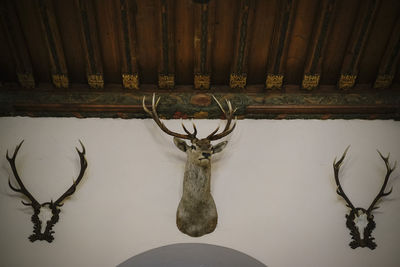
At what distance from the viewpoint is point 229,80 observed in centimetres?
377

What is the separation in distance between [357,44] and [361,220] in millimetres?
1844

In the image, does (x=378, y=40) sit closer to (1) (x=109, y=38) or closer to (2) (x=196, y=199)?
(2) (x=196, y=199)

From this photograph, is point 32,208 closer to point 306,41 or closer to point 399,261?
point 306,41

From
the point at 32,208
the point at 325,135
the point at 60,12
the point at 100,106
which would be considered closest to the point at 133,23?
the point at 60,12

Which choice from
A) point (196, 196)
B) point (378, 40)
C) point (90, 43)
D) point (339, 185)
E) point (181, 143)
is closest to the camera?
point (196, 196)

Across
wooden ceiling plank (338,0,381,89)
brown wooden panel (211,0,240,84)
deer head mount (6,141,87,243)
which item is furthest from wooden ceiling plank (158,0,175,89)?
wooden ceiling plank (338,0,381,89)

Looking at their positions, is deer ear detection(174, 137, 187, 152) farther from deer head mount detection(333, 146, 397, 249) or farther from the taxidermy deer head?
deer head mount detection(333, 146, 397, 249)

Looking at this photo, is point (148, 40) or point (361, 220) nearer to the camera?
point (361, 220)

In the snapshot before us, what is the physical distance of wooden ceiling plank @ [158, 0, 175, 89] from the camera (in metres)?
3.28

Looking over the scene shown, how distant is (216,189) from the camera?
337 cm

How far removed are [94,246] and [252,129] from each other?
80.0 inches

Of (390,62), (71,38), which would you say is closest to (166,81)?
(71,38)

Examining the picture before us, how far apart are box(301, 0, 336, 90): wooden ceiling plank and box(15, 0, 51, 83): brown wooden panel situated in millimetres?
2859

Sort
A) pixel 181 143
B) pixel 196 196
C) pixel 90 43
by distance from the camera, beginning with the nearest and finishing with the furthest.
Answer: pixel 196 196
pixel 181 143
pixel 90 43
